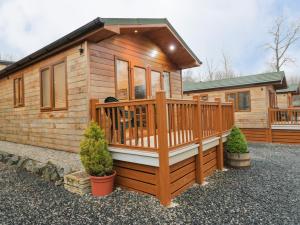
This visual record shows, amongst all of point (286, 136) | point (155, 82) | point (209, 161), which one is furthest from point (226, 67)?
point (209, 161)

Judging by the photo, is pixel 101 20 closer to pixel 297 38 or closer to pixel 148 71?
pixel 148 71

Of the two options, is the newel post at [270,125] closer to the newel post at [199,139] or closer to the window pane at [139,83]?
the window pane at [139,83]

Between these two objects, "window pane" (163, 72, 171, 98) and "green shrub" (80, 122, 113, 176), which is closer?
"green shrub" (80, 122, 113, 176)

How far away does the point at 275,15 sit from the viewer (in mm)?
23516

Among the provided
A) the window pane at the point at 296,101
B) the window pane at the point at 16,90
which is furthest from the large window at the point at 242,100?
the window pane at the point at 296,101

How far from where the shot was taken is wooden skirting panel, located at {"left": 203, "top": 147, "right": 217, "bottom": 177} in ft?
16.2

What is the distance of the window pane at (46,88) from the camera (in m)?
5.97

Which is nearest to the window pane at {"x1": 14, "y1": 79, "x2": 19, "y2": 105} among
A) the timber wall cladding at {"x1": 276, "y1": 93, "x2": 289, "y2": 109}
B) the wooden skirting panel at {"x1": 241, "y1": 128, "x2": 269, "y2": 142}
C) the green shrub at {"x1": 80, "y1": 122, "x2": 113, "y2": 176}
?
the green shrub at {"x1": 80, "y1": 122, "x2": 113, "y2": 176}

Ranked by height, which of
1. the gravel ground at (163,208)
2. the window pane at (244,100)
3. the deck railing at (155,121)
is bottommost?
the gravel ground at (163,208)

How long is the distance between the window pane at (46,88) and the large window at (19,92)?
1.60m

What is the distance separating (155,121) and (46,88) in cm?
412

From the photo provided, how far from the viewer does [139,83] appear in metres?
6.02

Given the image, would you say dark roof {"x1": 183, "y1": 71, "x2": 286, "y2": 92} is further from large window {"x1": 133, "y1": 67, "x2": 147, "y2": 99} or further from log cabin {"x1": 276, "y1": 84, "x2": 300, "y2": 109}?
large window {"x1": 133, "y1": 67, "x2": 147, "y2": 99}

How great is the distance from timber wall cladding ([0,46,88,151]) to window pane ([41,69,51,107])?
24cm
